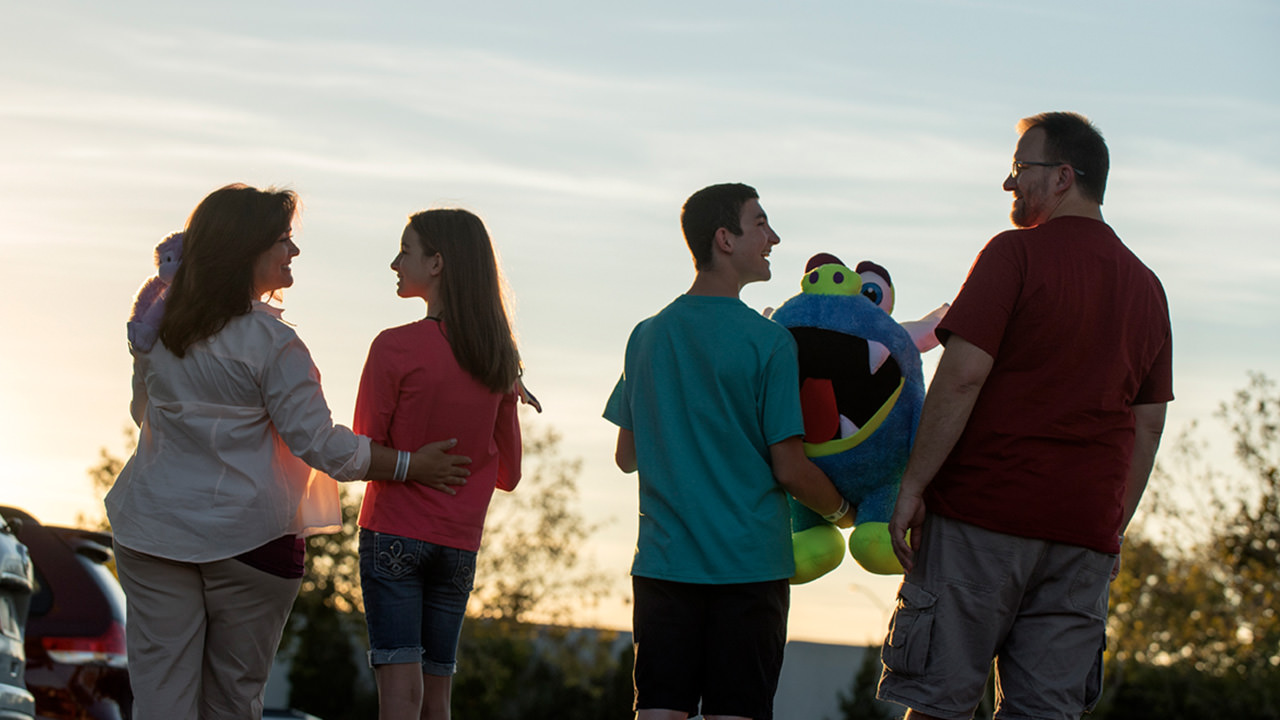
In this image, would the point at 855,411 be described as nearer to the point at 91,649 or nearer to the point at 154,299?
the point at 154,299

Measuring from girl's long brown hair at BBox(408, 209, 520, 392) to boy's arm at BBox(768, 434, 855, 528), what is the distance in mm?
955

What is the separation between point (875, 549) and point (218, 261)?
6.94ft

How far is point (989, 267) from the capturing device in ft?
12.5

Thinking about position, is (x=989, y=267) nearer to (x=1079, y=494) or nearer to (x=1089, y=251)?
→ (x=1089, y=251)

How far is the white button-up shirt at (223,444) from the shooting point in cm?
385

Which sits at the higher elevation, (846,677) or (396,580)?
(396,580)

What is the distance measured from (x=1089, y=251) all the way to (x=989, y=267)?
28 centimetres

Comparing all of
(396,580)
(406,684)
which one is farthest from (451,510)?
(406,684)

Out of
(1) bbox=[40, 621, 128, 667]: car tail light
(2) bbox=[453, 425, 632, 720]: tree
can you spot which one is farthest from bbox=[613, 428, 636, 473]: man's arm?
(2) bbox=[453, 425, 632, 720]: tree

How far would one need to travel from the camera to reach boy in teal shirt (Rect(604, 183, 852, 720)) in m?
4.00

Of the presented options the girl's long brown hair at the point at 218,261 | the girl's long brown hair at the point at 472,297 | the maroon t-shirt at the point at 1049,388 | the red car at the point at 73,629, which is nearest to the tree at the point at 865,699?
the red car at the point at 73,629

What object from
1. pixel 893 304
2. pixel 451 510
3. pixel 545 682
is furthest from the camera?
pixel 545 682

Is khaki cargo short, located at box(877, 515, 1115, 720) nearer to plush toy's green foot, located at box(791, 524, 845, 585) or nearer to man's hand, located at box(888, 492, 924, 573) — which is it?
man's hand, located at box(888, 492, 924, 573)

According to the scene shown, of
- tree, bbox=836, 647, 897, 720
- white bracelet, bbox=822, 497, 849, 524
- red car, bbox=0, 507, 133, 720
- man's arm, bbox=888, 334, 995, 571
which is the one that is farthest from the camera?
tree, bbox=836, 647, 897, 720
